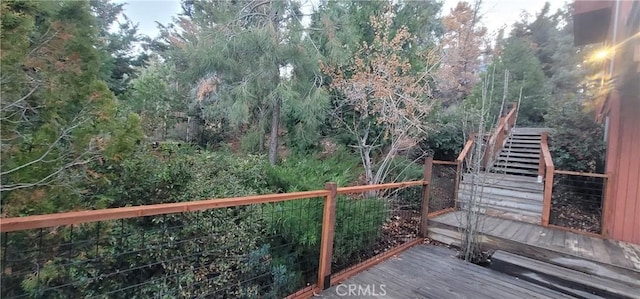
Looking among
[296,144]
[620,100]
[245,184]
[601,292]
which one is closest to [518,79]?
[620,100]

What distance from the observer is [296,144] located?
7.30 meters

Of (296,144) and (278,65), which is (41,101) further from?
(296,144)

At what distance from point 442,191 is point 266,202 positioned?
170 inches

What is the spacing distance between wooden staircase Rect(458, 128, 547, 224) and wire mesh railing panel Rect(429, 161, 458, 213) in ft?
1.09

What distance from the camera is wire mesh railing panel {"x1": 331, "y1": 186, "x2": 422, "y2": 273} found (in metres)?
3.39

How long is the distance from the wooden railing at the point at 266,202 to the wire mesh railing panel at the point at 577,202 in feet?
8.58

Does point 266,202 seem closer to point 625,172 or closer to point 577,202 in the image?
point 625,172

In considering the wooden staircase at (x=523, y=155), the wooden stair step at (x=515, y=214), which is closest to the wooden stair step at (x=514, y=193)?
the wooden stair step at (x=515, y=214)

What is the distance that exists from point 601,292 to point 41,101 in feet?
17.3

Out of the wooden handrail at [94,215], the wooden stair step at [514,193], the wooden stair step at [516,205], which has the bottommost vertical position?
the wooden stair step at [516,205]

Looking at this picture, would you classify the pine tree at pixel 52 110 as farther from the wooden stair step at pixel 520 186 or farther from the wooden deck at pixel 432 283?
the wooden stair step at pixel 520 186

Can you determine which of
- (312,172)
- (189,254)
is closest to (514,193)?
(312,172)

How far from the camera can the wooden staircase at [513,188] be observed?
13.2 feet

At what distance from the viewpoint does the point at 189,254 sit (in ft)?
7.77
